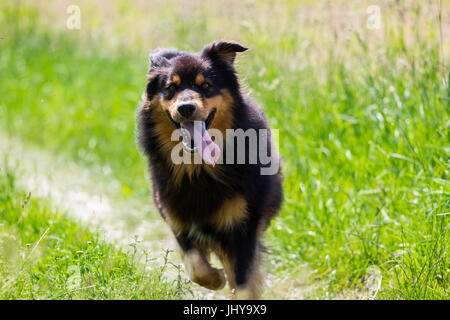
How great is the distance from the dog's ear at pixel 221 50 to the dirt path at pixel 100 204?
59.2 inches

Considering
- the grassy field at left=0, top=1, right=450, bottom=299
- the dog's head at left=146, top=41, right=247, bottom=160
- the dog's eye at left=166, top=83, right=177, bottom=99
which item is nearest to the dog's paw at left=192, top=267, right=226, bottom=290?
the grassy field at left=0, top=1, right=450, bottom=299

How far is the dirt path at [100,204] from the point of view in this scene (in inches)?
194

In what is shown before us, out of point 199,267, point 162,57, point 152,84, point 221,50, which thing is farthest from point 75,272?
point 221,50

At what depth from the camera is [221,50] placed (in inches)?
175

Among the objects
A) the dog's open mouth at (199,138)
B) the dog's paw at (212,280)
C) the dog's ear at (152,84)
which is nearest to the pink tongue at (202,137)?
the dog's open mouth at (199,138)

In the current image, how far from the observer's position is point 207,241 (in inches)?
178

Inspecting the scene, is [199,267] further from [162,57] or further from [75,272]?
[162,57]

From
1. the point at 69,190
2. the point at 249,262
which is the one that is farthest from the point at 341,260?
the point at 69,190

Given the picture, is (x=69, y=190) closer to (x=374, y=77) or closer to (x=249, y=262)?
(x=249, y=262)

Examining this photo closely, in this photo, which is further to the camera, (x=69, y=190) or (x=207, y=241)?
(x=69, y=190)

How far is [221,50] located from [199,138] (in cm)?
74

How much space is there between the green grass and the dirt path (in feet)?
1.56
